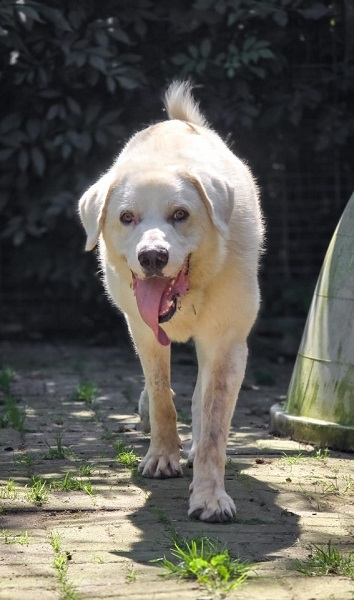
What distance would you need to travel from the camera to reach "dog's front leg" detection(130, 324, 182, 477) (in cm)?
463

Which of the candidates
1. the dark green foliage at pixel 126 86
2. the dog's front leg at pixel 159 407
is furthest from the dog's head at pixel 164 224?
the dark green foliage at pixel 126 86

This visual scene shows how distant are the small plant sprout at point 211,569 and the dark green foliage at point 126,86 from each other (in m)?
5.69

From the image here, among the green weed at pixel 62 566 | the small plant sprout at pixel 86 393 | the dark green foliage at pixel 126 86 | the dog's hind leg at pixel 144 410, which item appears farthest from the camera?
the dark green foliage at pixel 126 86

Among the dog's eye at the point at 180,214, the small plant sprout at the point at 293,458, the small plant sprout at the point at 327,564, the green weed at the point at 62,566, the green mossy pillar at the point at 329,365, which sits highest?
the dog's eye at the point at 180,214

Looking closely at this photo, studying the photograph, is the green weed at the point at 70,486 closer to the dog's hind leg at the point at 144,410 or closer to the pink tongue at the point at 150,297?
the pink tongue at the point at 150,297

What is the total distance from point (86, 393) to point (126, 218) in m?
2.82

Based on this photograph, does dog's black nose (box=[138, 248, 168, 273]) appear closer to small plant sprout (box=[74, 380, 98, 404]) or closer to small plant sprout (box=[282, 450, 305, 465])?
small plant sprout (box=[282, 450, 305, 465])

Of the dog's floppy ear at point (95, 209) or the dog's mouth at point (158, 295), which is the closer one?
the dog's mouth at point (158, 295)

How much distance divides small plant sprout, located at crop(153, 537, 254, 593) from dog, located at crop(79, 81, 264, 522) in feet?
2.09

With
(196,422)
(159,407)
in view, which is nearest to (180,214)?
(159,407)

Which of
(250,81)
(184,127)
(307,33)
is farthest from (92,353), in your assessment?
(184,127)

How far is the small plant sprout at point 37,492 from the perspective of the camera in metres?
4.04

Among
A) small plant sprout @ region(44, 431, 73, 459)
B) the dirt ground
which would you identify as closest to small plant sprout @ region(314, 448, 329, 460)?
the dirt ground

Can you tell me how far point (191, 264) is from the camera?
162 inches
